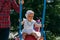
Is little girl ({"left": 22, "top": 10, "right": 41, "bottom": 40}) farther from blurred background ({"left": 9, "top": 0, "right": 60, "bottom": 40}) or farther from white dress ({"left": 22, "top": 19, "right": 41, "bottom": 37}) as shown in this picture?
blurred background ({"left": 9, "top": 0, "right": 60, "bottom": 40})

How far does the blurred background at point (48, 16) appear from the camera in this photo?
22.3 ft

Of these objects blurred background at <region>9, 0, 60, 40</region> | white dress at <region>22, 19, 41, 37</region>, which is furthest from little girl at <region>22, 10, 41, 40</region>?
blurred background at <region>9, 0, 60, 40</region>

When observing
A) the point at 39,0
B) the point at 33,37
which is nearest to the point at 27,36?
the point at 33,37

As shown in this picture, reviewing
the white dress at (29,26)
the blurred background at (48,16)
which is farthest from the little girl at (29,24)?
the blurred background at (48,16)

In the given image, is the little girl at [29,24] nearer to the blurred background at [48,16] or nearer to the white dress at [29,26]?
the white dress at [29,26]

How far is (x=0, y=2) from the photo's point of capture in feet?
11.2

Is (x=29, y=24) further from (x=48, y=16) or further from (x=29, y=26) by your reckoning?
(x=48, y=16)

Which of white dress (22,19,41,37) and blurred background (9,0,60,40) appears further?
blurred background (9,0,60,40)

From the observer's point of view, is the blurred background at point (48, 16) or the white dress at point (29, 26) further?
the blurred background at point (48, 16)

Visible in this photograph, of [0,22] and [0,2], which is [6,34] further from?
[0,2]

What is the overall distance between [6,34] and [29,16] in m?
0.68

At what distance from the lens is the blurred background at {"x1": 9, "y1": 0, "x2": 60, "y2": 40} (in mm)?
6809

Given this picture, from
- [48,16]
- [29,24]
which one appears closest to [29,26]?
[29,24]

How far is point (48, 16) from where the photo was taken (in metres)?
7.01
